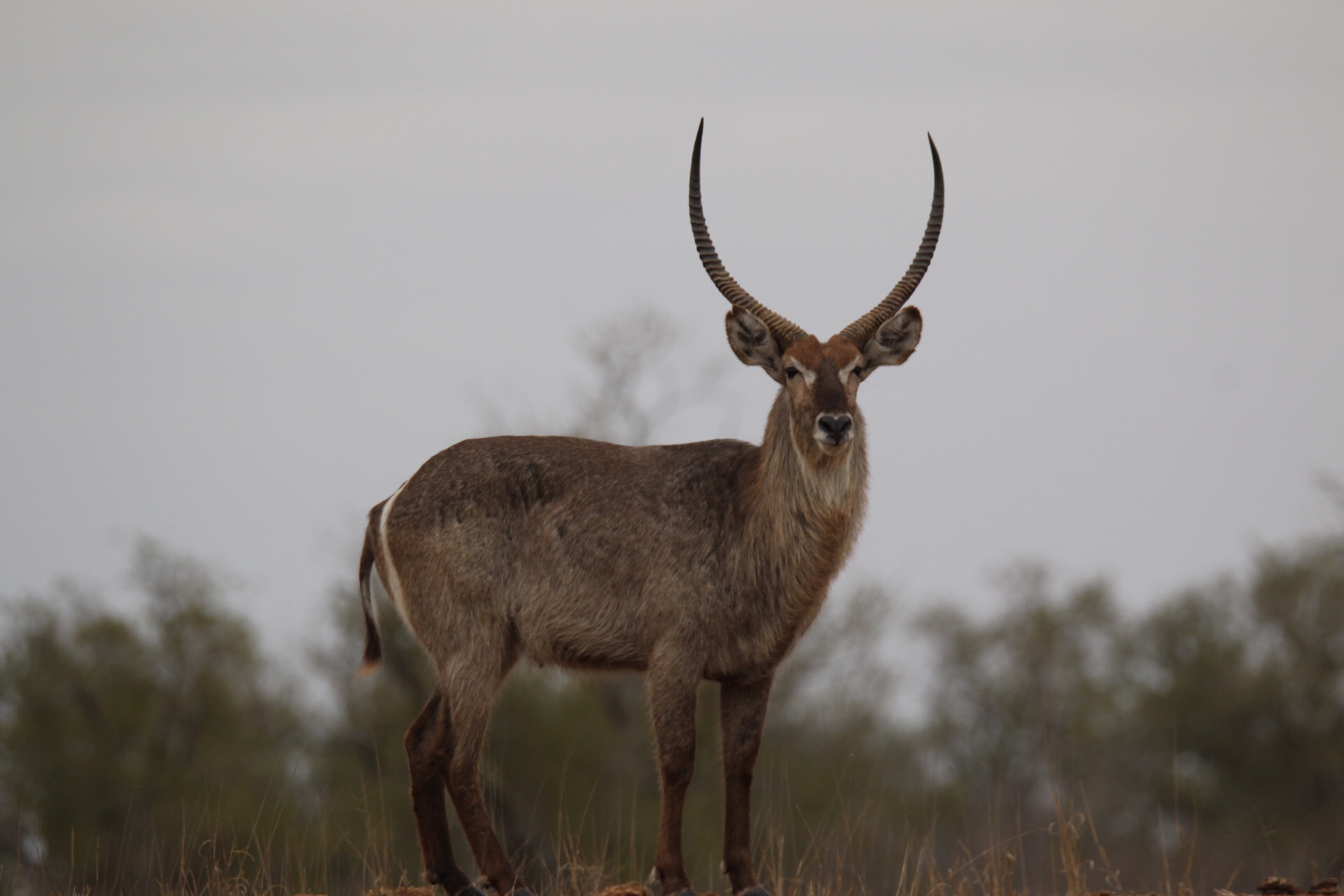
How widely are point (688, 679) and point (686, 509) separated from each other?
816 millimetres

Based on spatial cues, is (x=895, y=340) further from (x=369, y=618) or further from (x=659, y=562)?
(x=369, y=618)

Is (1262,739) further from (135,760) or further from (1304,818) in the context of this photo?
(135,760)

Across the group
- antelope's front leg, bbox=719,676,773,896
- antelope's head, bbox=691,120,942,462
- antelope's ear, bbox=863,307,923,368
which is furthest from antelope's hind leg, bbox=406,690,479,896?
antelope's ear, bbox=863,307,923,368

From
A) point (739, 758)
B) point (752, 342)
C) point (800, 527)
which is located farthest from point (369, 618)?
point (752, 342)

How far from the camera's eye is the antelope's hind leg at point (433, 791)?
6734mm

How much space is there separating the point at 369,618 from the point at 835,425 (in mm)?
2625

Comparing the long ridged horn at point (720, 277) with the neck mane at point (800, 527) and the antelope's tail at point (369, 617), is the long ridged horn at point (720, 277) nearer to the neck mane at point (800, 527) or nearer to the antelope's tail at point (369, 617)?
the neck mane at point (800, 527)

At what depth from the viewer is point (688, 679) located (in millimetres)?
6402

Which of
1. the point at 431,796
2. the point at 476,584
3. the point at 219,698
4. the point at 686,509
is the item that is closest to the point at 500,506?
the point at 476,584

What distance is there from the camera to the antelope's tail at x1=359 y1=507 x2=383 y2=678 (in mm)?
7219

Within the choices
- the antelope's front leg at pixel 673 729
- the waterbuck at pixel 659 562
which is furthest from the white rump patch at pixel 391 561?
the antelope's front leg at pixel 673 729

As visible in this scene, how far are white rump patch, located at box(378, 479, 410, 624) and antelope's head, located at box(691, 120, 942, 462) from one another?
1.80 metres

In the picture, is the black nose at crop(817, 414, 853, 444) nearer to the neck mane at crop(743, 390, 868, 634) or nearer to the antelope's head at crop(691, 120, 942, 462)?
the antelope's head at crop(691, 120, 942, 462)

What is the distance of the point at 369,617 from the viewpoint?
7.29 m
